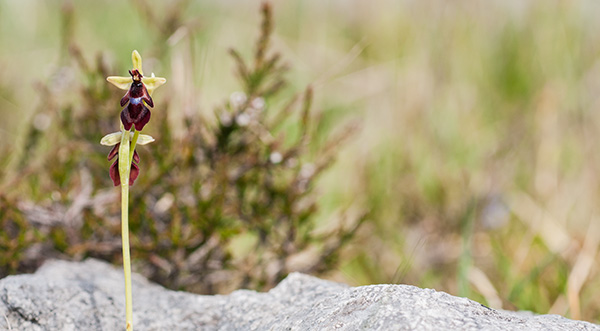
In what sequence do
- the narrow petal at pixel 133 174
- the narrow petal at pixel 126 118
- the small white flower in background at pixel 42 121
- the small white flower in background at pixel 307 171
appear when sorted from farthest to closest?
1. the small white flower in background at pixel 42 121
2. the small white flower in background at pixel 307 171
3. the narrow petal at pixel 133 174
4. the narrow petal at pixel 126 118

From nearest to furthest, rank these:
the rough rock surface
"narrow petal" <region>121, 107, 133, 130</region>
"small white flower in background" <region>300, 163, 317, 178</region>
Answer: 1. the rough rock surface
2. "narrow petal" <region>121, 107, 133, 130</region>
3. "small white flower in background" <region>300, 163, 317, 178</region>

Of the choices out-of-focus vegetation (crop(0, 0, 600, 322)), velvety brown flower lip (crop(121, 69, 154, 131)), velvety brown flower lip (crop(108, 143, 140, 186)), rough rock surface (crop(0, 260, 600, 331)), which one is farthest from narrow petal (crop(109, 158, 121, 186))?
out-of-focus vegetation (crop(0, 0, 600, 322))

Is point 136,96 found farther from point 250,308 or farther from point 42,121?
point 42,121

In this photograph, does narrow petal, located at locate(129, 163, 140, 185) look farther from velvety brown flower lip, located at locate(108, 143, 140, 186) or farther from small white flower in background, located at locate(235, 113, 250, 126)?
small white flower in background, located at locate(235, 113, 250, 126)

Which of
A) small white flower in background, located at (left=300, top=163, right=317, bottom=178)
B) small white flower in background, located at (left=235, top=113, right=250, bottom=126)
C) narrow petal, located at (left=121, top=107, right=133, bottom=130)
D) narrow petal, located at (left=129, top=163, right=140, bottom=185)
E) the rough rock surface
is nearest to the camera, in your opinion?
the rough rock surface

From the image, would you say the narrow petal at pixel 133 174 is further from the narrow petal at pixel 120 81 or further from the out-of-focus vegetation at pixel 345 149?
the out-of-focus vegetation at pixel 345 149

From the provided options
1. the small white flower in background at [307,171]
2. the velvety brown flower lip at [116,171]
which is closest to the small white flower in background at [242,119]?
the small white flower in background at [307,171]

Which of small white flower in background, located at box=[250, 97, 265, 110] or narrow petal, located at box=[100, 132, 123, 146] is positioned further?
small white flower in background, located at box=[250, 97, 265, 110]
